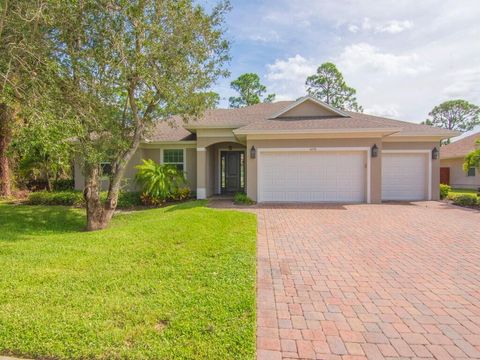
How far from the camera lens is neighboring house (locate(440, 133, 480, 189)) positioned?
66.4 ft

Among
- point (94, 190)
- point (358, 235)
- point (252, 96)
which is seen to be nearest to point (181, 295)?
point (358, 235)

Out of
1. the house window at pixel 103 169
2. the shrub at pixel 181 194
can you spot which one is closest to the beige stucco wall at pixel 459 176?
the shrub at pixel 181 194

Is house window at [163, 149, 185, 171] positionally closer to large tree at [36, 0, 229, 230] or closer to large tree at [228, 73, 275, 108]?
large tree at [36, 0, 229, 230]

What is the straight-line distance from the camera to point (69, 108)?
6238 millimetres

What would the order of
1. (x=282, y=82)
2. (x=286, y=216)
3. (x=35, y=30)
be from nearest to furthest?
(x=35, y=30), (x=286, y=216), (x=282, y=82)

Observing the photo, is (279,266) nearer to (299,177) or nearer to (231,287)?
(231,287)

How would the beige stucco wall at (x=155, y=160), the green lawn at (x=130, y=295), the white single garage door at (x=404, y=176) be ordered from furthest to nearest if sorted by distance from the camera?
the beige stucco wall at (x=155, y=160) < the white single garage door at (x=404, y=176) < the green lawn at (x=130, y=295)

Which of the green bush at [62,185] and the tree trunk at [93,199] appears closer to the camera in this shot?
the tree trunk at [93,199]

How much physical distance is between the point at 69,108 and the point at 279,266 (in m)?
5.79

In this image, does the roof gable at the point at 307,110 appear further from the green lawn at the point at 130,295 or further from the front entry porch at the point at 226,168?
the green lawn at the point at 130,295

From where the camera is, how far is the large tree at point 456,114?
44906 mm

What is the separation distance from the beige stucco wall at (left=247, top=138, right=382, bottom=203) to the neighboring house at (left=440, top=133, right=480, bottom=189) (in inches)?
536

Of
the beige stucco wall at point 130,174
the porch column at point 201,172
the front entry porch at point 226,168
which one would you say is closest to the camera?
the porch column at point 201,172

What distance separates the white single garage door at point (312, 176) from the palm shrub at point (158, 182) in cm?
396
